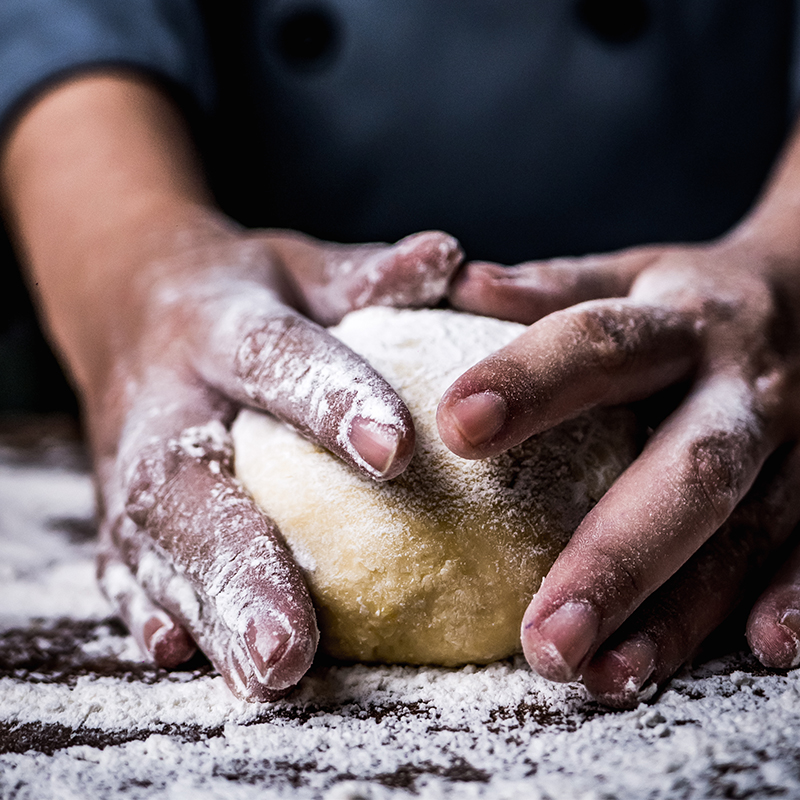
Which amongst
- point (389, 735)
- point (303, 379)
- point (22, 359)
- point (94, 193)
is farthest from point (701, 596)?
point (22, 359)

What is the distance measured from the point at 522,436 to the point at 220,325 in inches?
13.7

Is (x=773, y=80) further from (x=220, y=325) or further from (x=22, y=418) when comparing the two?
(x=22, y=418)

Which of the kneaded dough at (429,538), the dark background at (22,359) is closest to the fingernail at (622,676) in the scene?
the kneaded dough at (429,538)

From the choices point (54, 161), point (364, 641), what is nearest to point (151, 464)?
point (364, 641)

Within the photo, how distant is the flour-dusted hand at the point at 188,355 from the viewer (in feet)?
2.31

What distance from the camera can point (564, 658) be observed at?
63 centimetres

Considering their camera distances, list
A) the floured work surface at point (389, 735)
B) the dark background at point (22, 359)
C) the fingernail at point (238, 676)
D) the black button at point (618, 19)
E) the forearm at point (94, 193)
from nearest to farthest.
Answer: the floured work surface at point (389, 735)
the fingernail at point (238, 676)
the forearm at point (94, 193)
the black button at point (618, 19)
the dark background at point (22, 359)

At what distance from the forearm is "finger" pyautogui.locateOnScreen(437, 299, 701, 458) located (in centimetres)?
58

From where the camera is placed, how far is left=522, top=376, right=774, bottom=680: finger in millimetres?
645

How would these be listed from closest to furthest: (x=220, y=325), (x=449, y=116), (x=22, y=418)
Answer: (x=220, y=325) → (x=449, y=116) → (x=22, y=418)

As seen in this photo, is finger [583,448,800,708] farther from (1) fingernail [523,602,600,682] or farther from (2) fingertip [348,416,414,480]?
(2) fingertip [348,416,414,480]

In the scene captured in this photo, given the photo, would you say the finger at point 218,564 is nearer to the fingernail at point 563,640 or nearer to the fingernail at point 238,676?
the fingernail at point 238,676

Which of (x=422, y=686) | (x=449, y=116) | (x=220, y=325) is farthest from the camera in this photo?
(x=449, y=116)

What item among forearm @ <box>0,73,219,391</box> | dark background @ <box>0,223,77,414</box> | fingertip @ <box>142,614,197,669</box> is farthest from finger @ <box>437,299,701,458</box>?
dark background @ <box>0,223,77,414</box>
